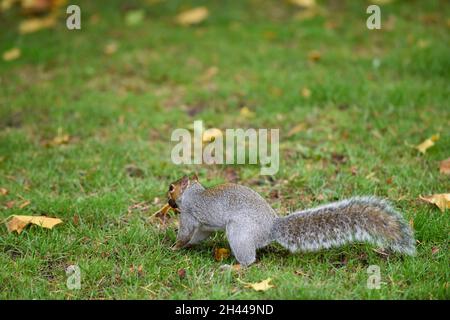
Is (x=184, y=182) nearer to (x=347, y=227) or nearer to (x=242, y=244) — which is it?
(x=242, y=244)

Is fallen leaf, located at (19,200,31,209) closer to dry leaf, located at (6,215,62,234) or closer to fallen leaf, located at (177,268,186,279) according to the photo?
dry leaf, located at (6,215,62,234)

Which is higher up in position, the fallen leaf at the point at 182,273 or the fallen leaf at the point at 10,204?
the fallen leaf at the point at 10,204

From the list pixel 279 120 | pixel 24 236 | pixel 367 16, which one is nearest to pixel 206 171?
pixel 279 120

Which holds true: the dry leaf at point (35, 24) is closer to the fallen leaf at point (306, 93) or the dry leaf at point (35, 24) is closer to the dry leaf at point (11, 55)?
the dry leaf at point (11, 55)

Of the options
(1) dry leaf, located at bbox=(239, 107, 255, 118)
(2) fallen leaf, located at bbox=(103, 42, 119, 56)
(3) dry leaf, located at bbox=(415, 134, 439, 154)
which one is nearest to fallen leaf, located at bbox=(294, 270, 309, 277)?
(3) dry leaf, located at bbox=(415, 134, 439, 154)

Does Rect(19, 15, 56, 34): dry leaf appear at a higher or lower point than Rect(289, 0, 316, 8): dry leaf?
lower

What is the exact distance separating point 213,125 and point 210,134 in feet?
1.29

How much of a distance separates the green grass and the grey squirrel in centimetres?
13

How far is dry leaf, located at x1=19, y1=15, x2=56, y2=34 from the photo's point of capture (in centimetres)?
659

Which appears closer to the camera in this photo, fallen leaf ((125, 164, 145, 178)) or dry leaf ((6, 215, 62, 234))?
dry leaf ((6, 215, 62, 234))

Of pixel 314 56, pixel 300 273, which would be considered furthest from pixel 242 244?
pixel 314 56

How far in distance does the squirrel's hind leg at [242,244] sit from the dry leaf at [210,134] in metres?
1.51

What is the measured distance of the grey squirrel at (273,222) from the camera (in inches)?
102

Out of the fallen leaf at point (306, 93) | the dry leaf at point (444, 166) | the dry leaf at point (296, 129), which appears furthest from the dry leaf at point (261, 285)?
the fallen leaf at point (306, 93)
